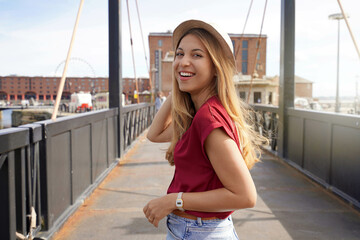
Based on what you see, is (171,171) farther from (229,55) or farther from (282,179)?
(229,55)

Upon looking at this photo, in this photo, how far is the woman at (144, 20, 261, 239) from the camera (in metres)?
1.22

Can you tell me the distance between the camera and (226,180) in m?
1.22

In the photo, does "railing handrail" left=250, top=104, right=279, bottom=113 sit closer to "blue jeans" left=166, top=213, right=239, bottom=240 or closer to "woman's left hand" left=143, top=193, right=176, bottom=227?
"blue jeans" left=166, top=213, right=239, bottom=240

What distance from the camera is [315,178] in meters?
5.39

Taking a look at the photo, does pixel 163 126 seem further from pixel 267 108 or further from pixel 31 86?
pixel 31 86

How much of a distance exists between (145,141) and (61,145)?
7175mm

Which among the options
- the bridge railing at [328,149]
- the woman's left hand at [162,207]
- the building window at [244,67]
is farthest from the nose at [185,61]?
the building window at [244,67]

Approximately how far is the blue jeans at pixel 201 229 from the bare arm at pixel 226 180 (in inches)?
4.0

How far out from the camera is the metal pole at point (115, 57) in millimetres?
7223

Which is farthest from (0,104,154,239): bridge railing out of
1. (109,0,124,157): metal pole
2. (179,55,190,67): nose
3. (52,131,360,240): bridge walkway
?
(109,0,124,157): metal pole

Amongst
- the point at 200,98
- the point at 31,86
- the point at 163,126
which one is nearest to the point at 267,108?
the point at 163,126

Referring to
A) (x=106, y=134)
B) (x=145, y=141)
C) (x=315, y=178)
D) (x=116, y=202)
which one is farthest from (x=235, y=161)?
(x=145, y=141)

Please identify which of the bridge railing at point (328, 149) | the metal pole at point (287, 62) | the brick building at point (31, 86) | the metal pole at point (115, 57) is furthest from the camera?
the brick building at point (31, 86)

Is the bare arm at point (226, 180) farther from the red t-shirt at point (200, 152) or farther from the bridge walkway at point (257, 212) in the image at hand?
the bridge walkway at point (257, 212)
